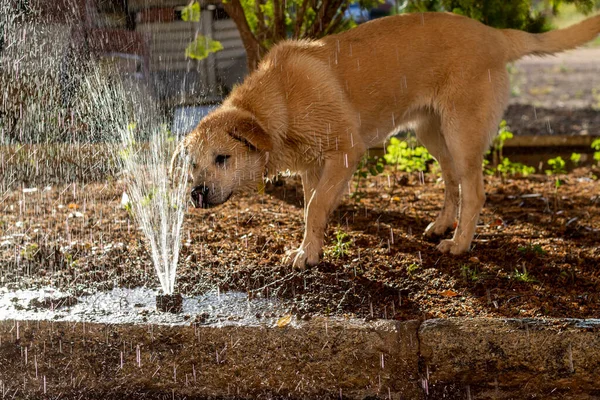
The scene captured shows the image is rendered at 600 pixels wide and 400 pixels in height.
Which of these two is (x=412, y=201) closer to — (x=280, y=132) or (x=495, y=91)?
(x=495, y=91)

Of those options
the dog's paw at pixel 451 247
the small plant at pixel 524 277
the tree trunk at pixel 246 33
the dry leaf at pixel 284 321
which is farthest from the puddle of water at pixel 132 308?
the tree trunk at pixel 246 33

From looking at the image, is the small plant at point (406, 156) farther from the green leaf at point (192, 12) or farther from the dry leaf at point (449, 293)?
the dry leaf at point (449, 293)

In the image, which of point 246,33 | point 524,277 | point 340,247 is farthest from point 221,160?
point 246,33

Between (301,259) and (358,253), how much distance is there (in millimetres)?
392

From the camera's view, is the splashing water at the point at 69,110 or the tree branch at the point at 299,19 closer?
the tree branch at the point at 299,19

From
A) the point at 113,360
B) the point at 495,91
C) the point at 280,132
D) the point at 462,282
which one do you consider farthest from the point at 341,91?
the point at 113,360

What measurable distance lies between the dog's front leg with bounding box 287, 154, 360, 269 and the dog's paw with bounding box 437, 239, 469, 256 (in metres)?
0.67

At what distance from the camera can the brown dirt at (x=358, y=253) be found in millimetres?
3551

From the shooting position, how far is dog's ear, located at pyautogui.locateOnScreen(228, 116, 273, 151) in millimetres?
4137

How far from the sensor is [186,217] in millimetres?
5402

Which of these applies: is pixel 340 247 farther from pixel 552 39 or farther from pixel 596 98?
pixel 596 98

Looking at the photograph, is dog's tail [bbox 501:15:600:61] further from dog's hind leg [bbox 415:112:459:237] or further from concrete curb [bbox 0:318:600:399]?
concrete curb [bbox 0:318:600:399]

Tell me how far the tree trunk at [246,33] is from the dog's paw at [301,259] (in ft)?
6.70

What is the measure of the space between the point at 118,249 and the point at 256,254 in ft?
2.79
